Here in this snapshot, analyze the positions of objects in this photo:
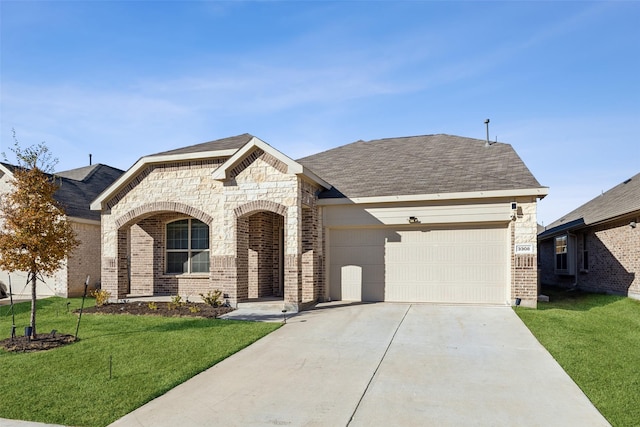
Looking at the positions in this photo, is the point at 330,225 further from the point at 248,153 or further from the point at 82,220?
the point at 82,220

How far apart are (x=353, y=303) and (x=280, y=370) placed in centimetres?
636

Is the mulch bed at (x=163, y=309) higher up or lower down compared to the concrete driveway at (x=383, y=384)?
higher up

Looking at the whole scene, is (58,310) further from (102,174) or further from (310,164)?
(102,174)

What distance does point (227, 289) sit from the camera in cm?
1251

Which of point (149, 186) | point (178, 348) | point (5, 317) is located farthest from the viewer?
point (149, 186)

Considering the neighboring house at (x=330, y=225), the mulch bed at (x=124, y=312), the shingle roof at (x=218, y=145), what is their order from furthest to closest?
the shingle roof at (x=218, y=145) → the neighboring house at (x=330, y=225) → the mulch bed at (x=124, y=312)

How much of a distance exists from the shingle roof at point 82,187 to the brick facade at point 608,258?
17469 millimetres

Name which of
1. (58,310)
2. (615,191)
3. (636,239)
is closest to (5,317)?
(58,310)

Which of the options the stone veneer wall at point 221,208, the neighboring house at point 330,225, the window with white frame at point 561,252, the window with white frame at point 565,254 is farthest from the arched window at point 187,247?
the window with white frame at point 561,252

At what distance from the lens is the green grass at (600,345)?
568 cm

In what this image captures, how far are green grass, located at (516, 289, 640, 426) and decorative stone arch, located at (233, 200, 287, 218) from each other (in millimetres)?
6602

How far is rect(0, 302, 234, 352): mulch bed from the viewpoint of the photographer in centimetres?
854

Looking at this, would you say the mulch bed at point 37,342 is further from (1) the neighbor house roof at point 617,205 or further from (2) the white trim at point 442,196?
(1) the neighbor house roof at point 617,205

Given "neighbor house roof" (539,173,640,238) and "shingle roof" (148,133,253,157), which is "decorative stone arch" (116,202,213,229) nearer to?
"shingle roof" (148,133,253,157)
